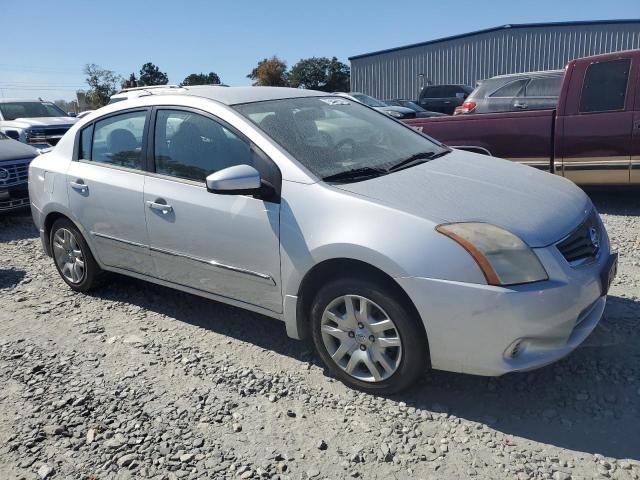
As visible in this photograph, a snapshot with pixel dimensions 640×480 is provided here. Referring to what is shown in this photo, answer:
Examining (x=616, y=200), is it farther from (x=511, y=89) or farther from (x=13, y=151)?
(x=13, y=151)

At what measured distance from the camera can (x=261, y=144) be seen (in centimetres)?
334

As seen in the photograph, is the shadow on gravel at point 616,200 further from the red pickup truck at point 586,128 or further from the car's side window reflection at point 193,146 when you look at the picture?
the car's side window reflection at point 193,146

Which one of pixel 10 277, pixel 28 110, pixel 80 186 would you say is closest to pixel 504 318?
pixel 80 186

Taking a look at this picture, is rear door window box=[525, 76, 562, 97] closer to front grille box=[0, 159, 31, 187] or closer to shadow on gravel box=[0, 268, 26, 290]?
front grille box=[0, 159, 31, 187]

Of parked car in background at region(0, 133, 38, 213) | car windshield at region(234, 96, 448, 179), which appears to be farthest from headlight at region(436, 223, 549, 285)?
parked car in background at region(0, 133, 38, 213)

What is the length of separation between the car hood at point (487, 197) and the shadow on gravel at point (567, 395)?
84cm

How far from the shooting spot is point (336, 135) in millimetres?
3746

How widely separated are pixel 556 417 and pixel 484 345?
0.56 metres

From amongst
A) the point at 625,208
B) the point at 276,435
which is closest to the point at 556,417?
the point at 276,435

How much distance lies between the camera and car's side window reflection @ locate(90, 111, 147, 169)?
405cm

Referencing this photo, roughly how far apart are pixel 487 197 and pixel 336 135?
1.16 metres

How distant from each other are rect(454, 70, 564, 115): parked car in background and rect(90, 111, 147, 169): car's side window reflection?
734 cm

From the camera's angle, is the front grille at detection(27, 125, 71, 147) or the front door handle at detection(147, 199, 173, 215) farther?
the front grille at detection(27, 125, 71, 147)

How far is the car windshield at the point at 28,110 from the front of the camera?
42.8 feet
